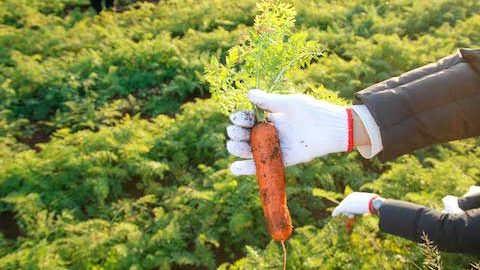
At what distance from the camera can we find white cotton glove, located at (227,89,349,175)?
290cm

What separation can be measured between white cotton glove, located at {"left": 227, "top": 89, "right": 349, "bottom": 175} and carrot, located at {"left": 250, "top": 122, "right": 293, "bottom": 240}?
10 centimetres

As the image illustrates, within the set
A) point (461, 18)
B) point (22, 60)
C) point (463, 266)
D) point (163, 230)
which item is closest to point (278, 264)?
point (163, 230)

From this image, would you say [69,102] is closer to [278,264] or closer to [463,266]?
[278,264]

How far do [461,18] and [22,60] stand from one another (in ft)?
25.8

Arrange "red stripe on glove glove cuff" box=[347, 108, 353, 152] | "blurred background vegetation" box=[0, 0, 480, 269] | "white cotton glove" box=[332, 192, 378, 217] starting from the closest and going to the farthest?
"red stripe on glove glove cuff" box=[347, 108, 353, 152] < "white cotton glove" box=[332, 192, 378, 217] < "blurred background vegetation" box=[0, 0, 480, 269]

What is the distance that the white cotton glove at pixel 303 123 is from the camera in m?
2.90

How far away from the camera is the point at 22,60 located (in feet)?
25.9

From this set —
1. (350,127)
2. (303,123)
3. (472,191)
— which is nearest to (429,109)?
(350,127)

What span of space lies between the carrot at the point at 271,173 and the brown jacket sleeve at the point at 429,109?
0.63m

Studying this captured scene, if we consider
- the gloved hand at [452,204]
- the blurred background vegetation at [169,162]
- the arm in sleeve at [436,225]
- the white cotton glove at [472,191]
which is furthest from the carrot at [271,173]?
the white cotton glove at [472,191]

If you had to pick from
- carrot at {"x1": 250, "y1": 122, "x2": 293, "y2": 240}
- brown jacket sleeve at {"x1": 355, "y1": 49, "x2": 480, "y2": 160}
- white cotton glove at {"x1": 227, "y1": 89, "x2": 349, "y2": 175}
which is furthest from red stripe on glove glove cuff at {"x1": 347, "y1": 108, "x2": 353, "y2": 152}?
carrot at {"x1": 250, "y1": 122, "x2": 293, "y2": 240}

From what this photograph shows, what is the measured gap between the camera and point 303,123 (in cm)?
294

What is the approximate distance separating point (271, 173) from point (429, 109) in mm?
1043

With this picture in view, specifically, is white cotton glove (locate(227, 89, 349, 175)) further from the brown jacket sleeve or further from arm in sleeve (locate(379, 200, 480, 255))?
arm in sleeve (locate(379, 200, 480, 255))
